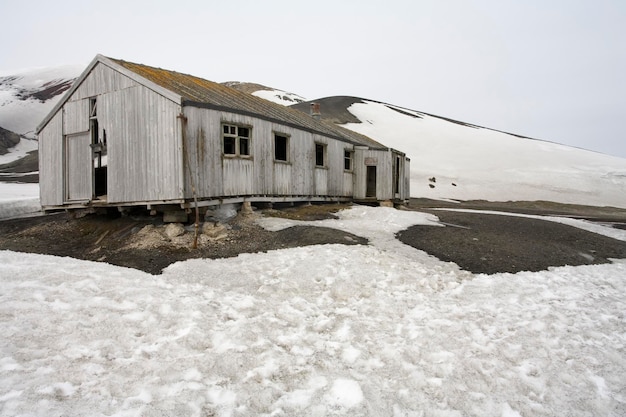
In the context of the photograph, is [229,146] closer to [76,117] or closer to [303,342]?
[76,117]

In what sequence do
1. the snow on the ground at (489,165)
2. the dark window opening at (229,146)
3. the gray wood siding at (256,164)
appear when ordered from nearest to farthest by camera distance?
the gray wood siding at (256,164) → the dark window opening at (229,146) → the snow on the ground at (489,165)

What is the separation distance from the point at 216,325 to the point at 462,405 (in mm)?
3597

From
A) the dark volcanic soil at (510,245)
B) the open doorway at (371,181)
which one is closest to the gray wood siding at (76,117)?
the dark volcanic soil at (510,245)

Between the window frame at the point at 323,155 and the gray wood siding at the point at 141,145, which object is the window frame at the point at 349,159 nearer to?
the window frame at the point at 323,155

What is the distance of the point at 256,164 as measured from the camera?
15047 millimetres

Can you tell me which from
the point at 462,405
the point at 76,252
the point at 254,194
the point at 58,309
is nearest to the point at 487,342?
the point at 462,405

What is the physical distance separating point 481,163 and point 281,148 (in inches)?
1607

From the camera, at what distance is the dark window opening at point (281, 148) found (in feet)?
55.9

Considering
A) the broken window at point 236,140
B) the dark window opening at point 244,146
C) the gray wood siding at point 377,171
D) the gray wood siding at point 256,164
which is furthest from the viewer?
the gray wood siding at point 377,171

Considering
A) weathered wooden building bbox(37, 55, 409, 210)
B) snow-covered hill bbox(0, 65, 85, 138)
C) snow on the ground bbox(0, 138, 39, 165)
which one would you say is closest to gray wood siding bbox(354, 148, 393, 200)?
weathered wooden building bbox(37, 55, 409, 210)

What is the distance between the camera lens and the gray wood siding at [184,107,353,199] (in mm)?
12422

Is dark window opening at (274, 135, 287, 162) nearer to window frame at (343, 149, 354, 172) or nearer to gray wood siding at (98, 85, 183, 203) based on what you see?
gray wood siding at (98, 85, 183, 203)

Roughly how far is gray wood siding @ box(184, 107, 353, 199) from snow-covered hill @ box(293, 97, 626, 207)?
20053mm

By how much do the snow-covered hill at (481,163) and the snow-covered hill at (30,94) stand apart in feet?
193
